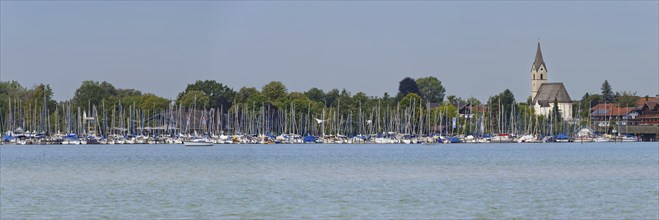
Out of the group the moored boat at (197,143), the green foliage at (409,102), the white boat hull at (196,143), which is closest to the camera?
the white boat hull at (196,143)

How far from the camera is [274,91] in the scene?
186500 mm

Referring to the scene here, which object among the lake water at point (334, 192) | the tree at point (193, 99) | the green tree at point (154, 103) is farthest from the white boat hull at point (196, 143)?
the lake water at point (334, 192)

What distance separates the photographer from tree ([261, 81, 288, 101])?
186m

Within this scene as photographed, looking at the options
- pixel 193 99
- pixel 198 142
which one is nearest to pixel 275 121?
pixel 198 142

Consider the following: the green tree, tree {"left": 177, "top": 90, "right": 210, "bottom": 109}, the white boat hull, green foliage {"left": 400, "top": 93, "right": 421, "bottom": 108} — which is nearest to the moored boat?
the white boat hull

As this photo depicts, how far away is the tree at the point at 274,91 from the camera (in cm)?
18600

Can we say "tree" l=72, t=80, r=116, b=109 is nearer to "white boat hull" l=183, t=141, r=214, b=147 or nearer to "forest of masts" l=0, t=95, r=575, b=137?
"forest of masts" l=0, t=95, r=575, b=137

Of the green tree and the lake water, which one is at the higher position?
the green tree

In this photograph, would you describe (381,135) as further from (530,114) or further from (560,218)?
(560,218)

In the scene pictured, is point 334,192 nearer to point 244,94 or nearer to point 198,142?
point 198,142

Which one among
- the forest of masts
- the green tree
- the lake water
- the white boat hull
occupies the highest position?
the green tree

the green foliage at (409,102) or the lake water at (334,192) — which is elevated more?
the green foliage at (409,102)

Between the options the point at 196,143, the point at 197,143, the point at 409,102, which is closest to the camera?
the point at 196,143

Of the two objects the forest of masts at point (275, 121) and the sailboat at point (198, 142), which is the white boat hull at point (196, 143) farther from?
the forest of masts at point (275, 121)
